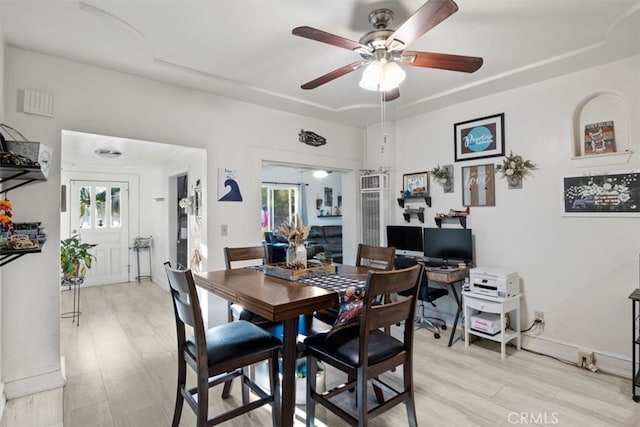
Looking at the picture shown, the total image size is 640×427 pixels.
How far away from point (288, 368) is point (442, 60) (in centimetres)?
198

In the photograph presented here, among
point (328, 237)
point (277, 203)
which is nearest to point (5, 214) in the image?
point (328, 237)

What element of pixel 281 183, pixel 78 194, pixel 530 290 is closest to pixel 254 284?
pixel 530 290

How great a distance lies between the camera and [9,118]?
2283 millimetres

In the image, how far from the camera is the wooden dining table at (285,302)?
148cm

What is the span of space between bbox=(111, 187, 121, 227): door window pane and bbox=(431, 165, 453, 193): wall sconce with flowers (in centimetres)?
554

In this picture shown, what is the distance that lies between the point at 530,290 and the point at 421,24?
2733 mm

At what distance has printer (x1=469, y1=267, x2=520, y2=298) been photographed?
116 inches

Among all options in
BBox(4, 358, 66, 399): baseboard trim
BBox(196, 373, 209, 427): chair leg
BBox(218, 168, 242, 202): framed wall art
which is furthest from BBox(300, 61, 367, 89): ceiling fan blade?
BBox(4, 358, 66, 399): baseboard trim

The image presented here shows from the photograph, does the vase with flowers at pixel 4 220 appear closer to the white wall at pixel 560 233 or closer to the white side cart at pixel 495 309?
the white side cart at pixel 495 309

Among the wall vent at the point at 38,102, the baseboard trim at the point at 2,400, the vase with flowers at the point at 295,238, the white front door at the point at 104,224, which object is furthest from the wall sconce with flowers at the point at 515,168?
the white front door at the point at 104,224

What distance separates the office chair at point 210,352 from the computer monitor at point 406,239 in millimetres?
2455

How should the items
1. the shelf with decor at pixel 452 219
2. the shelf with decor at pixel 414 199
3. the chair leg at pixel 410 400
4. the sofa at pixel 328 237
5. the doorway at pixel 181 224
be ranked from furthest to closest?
the sofa at pixel 328 237
the doorway at pixel 181 224
the shelf with decor at pixel 414 199
the shelf with decor at pixel 452 219
the chair leg at pixel 410 400

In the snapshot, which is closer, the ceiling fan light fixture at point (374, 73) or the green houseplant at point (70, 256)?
the ceiling fan light fixture at point (374, 73)

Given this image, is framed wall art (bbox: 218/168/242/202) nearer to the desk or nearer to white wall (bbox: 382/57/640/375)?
the desk
